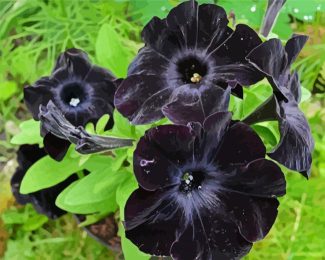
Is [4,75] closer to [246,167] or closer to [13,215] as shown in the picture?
[13,215]

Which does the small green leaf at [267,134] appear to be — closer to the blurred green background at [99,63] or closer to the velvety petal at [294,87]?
the velvety petal at [294,87]

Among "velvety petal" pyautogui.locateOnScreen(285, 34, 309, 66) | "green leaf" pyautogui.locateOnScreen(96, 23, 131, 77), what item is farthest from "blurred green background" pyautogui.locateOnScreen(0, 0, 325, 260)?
"velvety petal" pyautogui.locateOnScreen(285, 34, 309, 66)

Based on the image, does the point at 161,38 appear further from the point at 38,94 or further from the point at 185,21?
the point at 38,94

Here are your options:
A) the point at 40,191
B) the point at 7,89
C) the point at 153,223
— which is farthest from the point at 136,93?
the point at 7,89

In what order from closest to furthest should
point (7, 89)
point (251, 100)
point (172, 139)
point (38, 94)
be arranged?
point (172, 139) → point (251, 100) → point (38, 94) → point (7, 89)

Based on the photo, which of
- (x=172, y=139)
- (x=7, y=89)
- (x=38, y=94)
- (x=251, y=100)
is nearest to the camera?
(x=172, y=139)

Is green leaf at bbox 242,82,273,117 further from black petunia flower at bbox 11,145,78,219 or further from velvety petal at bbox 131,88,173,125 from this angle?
black petunia flower at bbox 11,145,78,219

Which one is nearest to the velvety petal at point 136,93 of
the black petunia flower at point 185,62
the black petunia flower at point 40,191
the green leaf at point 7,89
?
the black petunia flower at point 185,62
